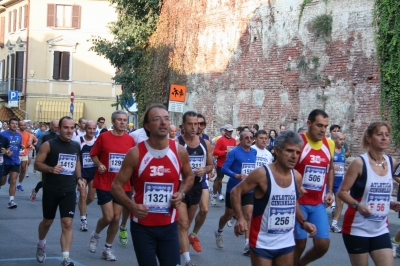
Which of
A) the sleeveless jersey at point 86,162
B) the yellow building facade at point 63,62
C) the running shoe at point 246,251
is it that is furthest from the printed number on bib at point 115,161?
the yellow building facade at point 63,62

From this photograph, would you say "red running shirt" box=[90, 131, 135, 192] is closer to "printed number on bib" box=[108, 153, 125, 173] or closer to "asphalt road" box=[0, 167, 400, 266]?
"printed number on bib" box=[108, 153, 125, 173]

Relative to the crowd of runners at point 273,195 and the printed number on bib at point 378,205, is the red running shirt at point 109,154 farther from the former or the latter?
the printed number on bib at point 378,205

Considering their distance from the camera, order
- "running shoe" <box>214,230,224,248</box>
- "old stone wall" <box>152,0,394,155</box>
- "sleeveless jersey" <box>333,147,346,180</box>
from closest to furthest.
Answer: "running shoe" <box>214,230,224,248</box> < "sleeveless jersey" <box>333,147,346,180</box> < "old stone wall" <box>152,0,394,155</box>

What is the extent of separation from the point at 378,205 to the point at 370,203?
100 millimetres

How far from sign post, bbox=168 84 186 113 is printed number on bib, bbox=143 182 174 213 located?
57.9 feet

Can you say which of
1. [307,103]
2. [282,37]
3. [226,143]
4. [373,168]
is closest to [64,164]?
[373,168]

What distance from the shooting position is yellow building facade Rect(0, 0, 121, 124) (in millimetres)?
52812

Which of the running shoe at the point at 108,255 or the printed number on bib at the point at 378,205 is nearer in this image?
the printed number on bib at the point at 378,205

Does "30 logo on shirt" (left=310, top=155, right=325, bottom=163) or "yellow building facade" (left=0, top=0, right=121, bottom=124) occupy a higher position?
"yellow building facade" (left=0, top=0, right=121, bottom=124)

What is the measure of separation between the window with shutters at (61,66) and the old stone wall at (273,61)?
22425 mm

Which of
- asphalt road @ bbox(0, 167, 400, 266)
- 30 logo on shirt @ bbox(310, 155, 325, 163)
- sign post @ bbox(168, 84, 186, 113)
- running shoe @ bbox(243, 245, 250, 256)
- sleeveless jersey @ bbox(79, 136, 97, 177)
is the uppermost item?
sign post @ bbox(168, 84, 186, 113)

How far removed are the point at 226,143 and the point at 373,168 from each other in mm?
11344

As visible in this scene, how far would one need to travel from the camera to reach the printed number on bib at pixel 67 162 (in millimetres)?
9594

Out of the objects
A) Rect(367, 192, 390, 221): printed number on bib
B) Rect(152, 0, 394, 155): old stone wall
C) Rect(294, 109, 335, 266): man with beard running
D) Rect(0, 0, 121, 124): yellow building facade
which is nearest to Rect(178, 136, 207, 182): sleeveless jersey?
Rect(294, 109, 335, 266): man with beard running
